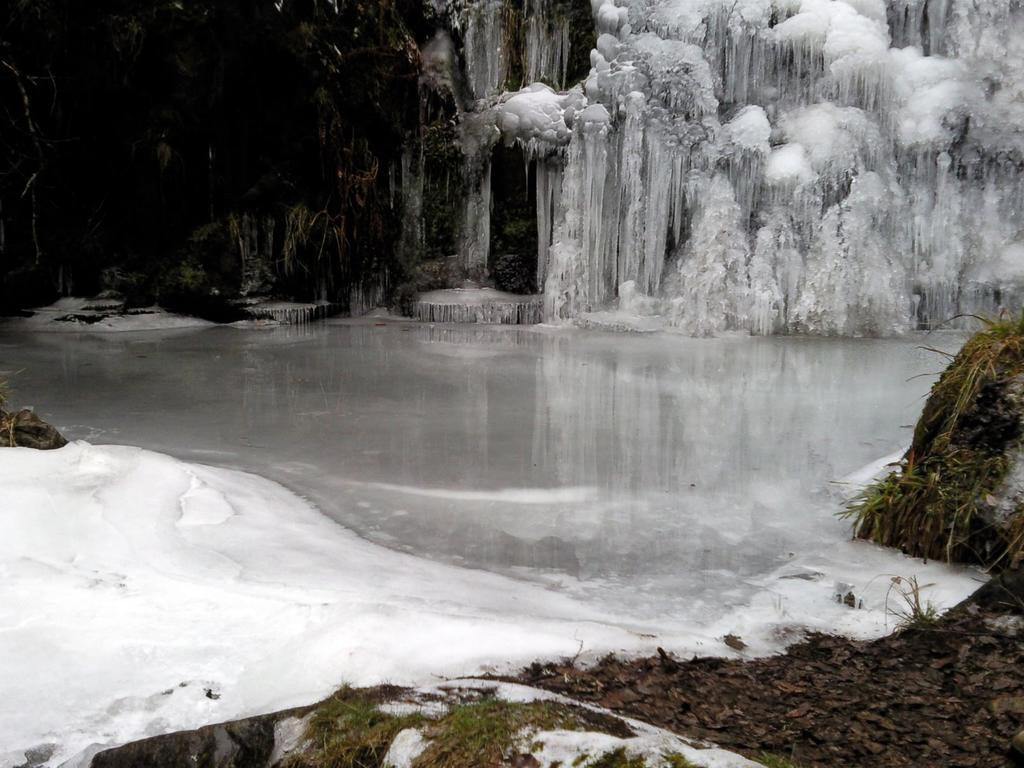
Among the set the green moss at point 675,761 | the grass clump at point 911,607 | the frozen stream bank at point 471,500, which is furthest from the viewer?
the grass clump at point 911,607

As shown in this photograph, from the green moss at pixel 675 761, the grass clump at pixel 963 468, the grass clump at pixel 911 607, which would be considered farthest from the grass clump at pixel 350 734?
the grass clump at pixel 963 468

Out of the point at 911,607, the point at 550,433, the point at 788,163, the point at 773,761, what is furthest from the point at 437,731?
the point at 788,163

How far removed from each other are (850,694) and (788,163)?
25.5 ft

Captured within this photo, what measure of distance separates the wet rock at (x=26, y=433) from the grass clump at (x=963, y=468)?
298 centimetres

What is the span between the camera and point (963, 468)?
2.82 metres

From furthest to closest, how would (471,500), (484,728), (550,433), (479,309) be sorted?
(479,309) < (550,433) < (471,500) < (484,728)

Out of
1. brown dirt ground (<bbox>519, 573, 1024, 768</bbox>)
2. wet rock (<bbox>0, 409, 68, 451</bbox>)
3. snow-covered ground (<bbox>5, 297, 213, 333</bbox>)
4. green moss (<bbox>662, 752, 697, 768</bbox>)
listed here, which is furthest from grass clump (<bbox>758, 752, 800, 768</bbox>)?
snow-covered ground (<bbox>5, 297, 213, 333</bbox>)

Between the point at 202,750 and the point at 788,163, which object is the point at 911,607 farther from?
the point at 788,163

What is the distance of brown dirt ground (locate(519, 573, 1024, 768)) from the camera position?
1.73 metres

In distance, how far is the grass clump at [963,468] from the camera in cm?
272

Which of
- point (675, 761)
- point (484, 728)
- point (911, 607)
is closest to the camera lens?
point (675, 761)

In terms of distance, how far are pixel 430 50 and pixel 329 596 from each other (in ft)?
30.7

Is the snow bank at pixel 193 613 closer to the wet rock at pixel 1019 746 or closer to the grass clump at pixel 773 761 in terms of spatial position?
the grass clump at pixel 773 761

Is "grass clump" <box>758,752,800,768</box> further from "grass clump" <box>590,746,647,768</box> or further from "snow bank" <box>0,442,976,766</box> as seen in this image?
"snow bank" <box>0,442,976,766</box>
